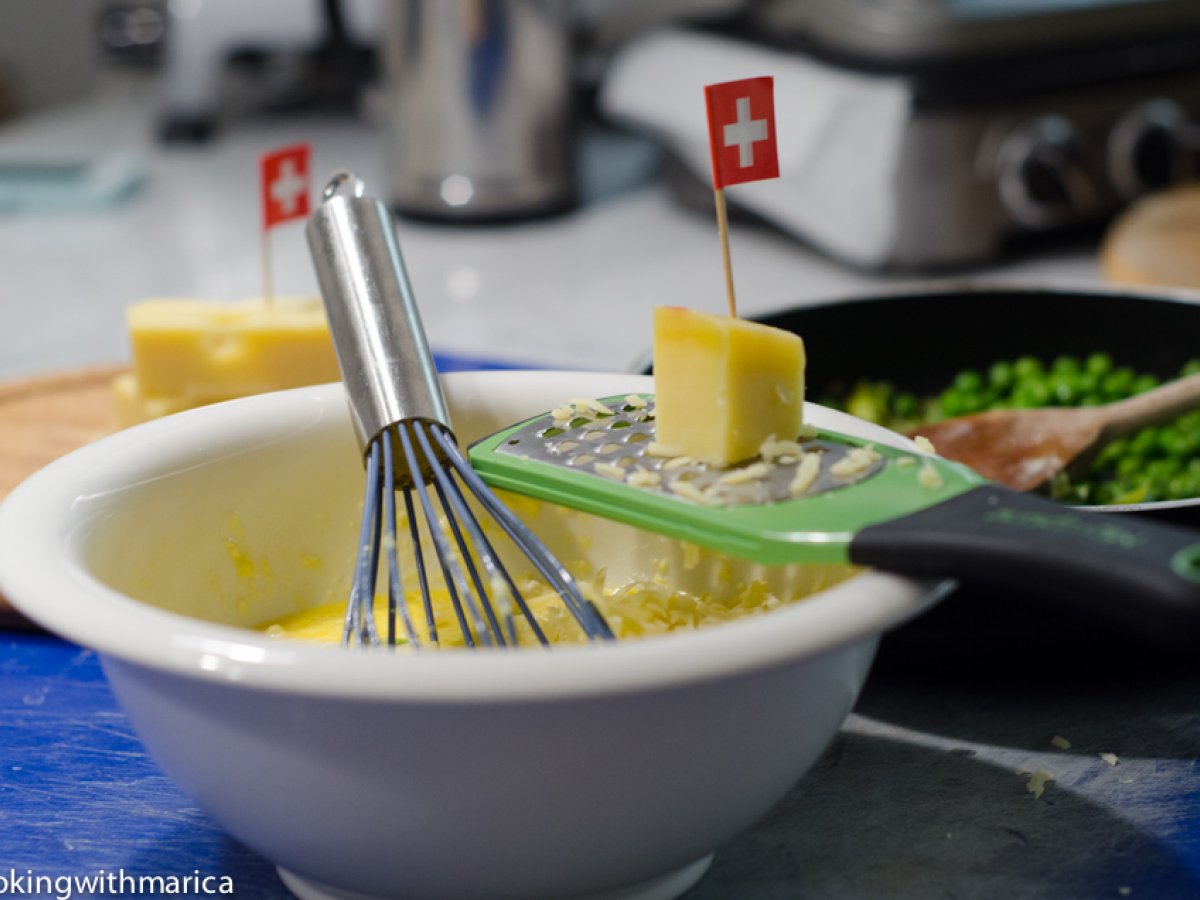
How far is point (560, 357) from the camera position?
1287mm

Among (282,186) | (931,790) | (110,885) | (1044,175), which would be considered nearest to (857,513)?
(931,790)

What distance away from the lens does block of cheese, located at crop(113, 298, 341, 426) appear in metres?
0.84

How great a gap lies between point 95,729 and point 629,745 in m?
0.33

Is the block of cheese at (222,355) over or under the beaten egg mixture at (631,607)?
over

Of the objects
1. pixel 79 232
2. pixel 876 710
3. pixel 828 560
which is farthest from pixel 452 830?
pixel 79 232

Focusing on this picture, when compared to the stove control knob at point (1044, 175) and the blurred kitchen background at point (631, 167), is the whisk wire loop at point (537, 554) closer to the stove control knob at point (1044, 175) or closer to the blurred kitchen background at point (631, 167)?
the blurred kitchen background at point (631, 167)

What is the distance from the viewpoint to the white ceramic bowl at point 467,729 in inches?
15.1

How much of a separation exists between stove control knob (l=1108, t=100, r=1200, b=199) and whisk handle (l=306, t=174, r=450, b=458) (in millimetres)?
1059

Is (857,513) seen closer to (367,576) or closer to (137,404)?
(367,576)

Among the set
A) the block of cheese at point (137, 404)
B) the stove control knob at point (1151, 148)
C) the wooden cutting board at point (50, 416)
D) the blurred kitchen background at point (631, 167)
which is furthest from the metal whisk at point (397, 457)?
the stove control knob at point (1151, 148)

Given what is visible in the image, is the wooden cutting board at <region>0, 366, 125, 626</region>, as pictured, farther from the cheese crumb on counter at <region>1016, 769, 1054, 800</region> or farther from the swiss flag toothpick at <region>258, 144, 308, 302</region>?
the cheese crumb on counter at <region>1016, 769, 1054, 800</region>

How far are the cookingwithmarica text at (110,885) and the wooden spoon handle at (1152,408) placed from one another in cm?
48

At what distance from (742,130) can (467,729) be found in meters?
0.26

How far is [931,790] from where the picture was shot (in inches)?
22.4
